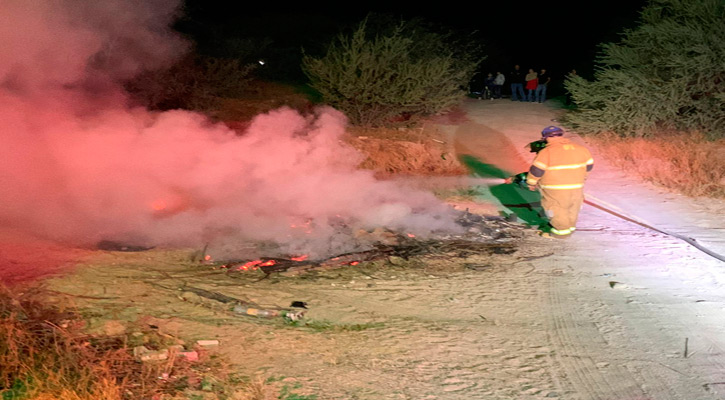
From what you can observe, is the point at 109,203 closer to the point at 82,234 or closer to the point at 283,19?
the point at 82,234

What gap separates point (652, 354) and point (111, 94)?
33.0ft

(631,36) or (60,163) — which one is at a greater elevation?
(631,36)

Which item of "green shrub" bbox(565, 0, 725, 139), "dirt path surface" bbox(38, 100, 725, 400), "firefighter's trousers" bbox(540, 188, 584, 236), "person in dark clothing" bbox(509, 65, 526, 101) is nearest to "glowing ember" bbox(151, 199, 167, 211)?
"dirt path surface" bbox(38, 100, 725, 400)

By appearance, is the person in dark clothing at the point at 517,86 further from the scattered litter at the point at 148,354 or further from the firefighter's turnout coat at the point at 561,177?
the scattered litter at the point at 148,354

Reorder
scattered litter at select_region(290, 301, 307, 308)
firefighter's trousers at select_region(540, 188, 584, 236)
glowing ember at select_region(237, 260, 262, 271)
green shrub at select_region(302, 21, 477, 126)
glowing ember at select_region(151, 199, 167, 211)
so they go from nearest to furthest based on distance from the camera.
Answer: scattered litter at select_region(290, 301, 307, 308)
glowing ember at select_region(237, 260, 262, 271)
firefighter's trousers at select_region(540, 188, 584, 236)
glowing ember at select_region(151, 199, 167, 211)
green shrub at select_region(302, 21, 477, 126)

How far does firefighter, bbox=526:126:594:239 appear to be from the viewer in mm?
8047

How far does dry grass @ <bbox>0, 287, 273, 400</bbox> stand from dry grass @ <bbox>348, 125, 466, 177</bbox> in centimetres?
808

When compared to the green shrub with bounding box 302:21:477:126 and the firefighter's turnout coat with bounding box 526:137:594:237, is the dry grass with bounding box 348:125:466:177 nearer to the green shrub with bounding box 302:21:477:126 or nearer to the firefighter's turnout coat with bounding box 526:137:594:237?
the green shrub with bounding box 302:21:477:126

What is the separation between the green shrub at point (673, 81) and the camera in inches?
585

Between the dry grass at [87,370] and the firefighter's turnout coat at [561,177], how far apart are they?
5.17m

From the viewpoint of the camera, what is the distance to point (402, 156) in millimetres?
12703

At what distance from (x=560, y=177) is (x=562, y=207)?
400 mm

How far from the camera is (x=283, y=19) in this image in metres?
32.6

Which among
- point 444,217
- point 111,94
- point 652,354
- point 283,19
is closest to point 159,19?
point 111,94
